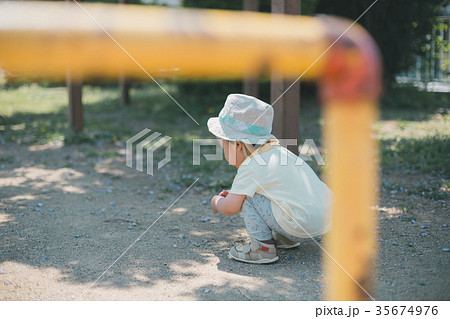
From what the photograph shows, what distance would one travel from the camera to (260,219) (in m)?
3.10

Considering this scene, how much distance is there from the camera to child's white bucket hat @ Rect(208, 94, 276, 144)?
2932mm

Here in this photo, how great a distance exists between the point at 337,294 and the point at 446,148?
4.85 metres

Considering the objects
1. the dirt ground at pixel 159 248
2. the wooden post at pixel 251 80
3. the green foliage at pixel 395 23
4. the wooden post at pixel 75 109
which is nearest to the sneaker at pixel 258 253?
the dirt ground at pixel 159 248

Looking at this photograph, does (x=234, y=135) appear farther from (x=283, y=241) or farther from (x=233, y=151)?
(x=283, y=241)

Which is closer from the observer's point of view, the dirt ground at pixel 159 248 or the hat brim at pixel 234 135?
the dirt ground at pixel 159 248

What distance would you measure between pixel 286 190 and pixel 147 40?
1.70 m

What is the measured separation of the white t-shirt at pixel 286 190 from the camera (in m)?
2.94

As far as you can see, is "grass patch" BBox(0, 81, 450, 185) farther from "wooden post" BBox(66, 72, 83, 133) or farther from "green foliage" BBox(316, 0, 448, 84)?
"green foliage" BBox(316, 0, 448, 84)

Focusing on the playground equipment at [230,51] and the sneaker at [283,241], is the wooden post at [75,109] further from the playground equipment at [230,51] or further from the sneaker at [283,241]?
the playground equipment at [230,51]

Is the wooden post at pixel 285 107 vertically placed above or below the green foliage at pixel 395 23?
below

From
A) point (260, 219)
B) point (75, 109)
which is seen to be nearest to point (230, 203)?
point (260, 219)

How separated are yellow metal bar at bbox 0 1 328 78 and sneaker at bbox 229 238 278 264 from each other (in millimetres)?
1670

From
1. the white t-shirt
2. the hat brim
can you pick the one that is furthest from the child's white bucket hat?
the white t-shirt

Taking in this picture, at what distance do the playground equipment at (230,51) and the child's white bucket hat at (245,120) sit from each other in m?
1.10
